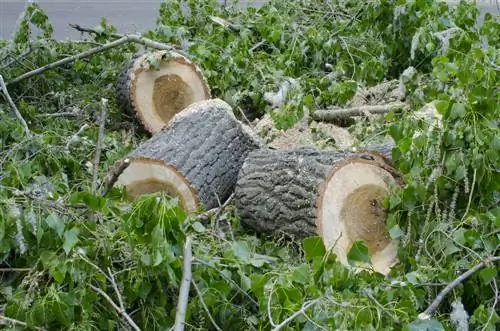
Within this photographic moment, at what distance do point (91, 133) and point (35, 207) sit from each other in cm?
191

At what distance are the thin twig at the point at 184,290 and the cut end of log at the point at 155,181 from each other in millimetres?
1172

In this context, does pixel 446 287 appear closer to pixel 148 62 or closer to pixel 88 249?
pixel 88 249

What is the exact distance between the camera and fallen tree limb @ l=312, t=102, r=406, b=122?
4.66 m

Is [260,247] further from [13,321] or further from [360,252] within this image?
[13,321]

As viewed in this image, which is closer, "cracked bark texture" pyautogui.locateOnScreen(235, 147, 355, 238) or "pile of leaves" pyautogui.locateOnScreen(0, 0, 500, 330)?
"pile of leaves" pyautogui.locateOnScreen(0, 0, 500, 330)

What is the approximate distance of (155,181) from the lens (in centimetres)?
385

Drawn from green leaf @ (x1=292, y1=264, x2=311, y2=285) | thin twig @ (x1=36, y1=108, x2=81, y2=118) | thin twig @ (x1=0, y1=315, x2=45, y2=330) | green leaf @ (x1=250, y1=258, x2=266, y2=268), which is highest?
thin twig @ (x1=36, y1=108, x2=81, y2=118)

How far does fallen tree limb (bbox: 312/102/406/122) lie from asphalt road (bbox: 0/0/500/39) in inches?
176

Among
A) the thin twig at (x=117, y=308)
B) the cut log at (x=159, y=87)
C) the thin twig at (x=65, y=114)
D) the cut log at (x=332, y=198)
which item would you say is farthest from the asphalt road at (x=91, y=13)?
the thin twig at (x=117, y=308)

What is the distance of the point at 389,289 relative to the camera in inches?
107

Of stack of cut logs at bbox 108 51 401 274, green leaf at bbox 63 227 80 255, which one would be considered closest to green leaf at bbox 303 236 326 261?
stack of cut logs at bbox 108 51 401 274

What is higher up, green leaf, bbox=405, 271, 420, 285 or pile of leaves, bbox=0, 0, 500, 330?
pile of leaves, bbox=0, 0, 500, 330

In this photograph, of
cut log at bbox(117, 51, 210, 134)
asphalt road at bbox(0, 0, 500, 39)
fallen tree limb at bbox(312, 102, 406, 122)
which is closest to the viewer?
fallen tree limb at bbox(312, 102, 406, 122)

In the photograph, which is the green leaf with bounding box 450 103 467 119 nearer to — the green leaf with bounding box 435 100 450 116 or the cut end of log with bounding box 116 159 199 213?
the green leaf with bounding box 435 100 450 116
